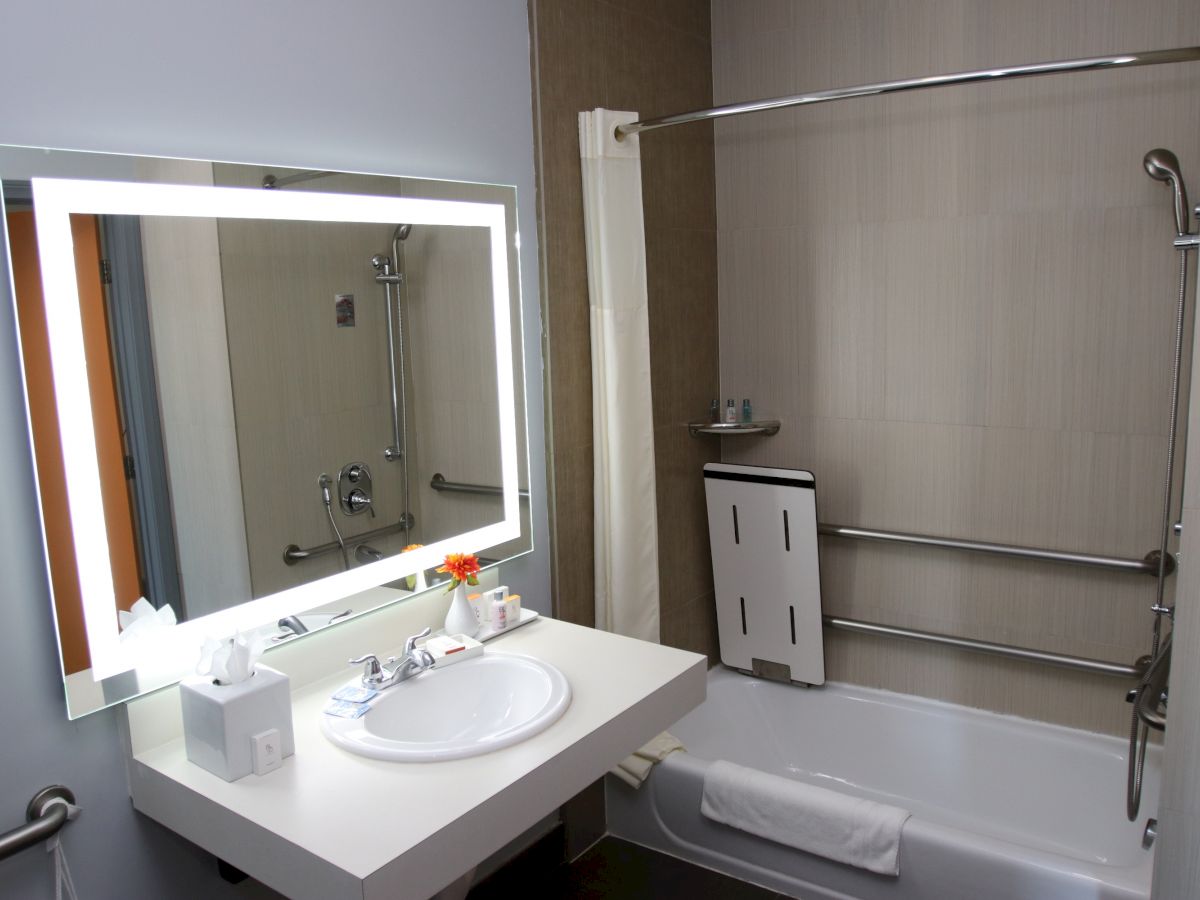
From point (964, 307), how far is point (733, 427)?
698 millimetres

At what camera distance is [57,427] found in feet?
4.82

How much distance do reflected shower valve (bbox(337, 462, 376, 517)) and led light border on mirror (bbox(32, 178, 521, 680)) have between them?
121 mm

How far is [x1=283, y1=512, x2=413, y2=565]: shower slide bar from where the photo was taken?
184 cm

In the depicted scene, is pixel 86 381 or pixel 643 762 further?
pixel 643 762

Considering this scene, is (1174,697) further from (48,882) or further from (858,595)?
(48,882)

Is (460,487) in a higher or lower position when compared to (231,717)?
higher

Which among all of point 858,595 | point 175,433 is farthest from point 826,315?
point 175,433

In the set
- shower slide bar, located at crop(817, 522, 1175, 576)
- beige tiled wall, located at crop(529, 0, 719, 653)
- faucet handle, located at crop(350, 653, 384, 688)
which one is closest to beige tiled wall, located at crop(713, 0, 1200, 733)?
shower slide bar, located at crop(817, 522, 1175, 576)

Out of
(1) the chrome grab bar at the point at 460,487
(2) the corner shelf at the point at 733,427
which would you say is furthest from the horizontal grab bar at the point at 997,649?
(1) the chrome grab bar at the point at 460,487

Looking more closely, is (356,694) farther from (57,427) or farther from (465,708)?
(57,427)

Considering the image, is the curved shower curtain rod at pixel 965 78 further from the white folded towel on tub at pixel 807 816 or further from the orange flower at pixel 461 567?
the white folded towel on tub at pixel 807 816

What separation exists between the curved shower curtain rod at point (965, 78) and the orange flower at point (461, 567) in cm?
109

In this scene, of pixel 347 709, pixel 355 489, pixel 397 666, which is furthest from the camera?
pixel 355 489

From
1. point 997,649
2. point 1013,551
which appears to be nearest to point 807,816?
point 997,649
